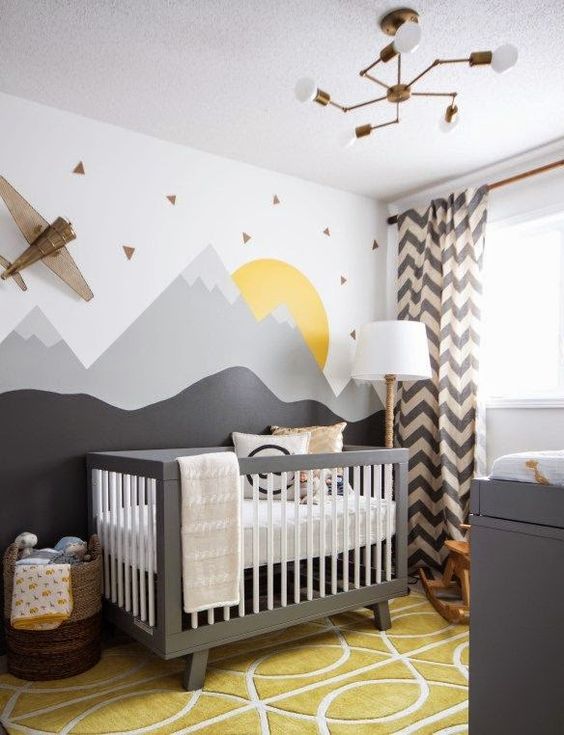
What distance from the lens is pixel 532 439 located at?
3004 mm

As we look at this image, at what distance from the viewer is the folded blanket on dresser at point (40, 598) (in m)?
2.08

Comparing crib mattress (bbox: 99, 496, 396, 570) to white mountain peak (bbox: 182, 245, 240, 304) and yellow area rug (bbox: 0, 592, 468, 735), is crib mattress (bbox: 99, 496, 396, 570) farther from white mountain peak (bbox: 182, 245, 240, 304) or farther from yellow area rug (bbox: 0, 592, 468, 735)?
white mountain peak (bbox: 182, 245, 240, 304)

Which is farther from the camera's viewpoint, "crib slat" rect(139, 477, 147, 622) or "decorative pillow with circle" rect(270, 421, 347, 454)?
"decorative pillow with circle" rect(270, 421, 347, 454)

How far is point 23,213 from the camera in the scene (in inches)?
95.6

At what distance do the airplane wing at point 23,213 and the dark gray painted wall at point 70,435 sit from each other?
65 cm

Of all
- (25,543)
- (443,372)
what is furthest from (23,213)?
(443,372)

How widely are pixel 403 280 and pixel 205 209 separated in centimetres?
134

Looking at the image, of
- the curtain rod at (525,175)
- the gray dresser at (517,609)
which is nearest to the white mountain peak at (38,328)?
the gray dresser at (517,609)

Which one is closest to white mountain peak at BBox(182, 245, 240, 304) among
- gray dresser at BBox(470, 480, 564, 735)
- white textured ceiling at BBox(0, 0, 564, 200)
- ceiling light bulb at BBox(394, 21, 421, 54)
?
white textured ceiling at BBox(0, 0, 564, 200)

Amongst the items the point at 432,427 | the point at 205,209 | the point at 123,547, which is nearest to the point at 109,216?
the point at 205,209

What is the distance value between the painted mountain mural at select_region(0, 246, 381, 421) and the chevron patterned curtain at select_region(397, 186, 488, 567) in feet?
1.67

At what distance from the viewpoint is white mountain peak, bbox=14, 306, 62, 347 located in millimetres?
2443

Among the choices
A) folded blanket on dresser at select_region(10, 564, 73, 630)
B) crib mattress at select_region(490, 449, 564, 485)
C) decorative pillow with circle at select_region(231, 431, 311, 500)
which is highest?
crib mattress at select_region(490, 449, 564, 485)

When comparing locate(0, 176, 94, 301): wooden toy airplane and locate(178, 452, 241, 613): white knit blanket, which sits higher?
locate(0, 176, 94, 301): wooden toy airplane
